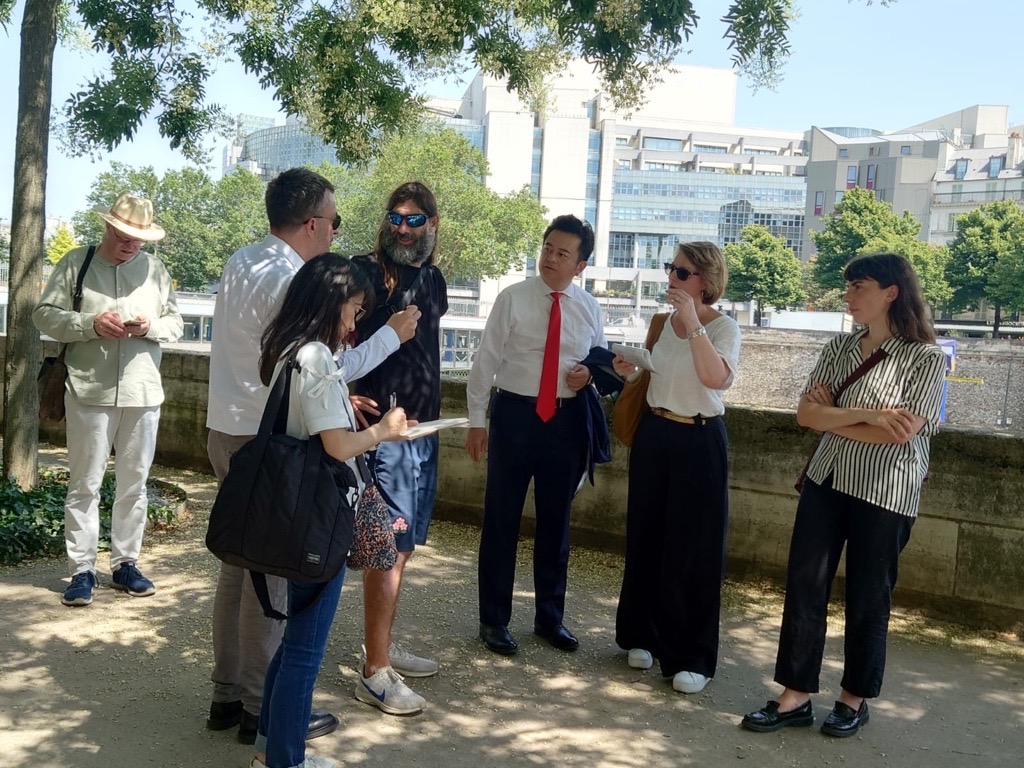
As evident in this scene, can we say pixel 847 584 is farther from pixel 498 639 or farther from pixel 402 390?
pixel 402 390

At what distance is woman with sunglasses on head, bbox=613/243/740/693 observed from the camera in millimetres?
4348

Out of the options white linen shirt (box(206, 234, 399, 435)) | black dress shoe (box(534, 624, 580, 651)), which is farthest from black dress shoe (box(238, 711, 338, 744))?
black dress shoe (box(534, 624, 580, 651))

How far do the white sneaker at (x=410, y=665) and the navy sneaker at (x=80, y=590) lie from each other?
1.71m

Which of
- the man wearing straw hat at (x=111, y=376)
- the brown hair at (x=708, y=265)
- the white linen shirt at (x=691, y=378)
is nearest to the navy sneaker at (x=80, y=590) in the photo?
the man wearing straw hat at (x=111, y=376)

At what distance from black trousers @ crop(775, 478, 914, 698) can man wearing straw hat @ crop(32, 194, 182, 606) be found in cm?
329

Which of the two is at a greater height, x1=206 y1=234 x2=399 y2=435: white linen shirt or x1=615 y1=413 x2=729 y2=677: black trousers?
x1=206 y1=234 x2=399 y2=435: white linen shirt

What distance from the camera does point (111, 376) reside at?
511 cm

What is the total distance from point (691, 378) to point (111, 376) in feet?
9.61

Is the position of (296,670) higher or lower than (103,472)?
lower

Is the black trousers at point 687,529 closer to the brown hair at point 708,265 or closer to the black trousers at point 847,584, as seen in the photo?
the black trousers at point 847,584

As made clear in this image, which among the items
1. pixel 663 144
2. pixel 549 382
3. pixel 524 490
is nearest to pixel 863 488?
pixel 549 382

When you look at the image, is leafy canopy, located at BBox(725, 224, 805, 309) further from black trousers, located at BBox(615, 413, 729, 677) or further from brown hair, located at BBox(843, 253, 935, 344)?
brown hair, located at BBox(843, 253, 935, 344)

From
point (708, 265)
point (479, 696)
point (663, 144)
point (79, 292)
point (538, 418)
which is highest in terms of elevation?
point (663, 144)

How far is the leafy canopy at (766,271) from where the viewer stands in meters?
98.0
